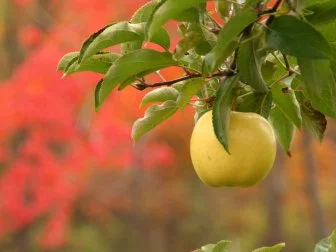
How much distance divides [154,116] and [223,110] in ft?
0.58

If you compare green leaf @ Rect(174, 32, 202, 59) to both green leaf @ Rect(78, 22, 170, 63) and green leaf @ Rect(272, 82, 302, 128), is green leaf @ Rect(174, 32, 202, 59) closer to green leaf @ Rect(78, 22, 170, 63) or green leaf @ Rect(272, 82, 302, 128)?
green leaf @ Rect(78, 22, 170, 63)

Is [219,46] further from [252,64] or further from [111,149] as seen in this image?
[111,149]

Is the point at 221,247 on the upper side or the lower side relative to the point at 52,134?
upper

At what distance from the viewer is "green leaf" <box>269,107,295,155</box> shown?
1.06 m

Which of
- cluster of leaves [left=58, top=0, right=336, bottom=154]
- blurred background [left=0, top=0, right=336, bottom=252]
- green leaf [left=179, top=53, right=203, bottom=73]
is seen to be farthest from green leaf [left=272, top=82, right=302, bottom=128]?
blurred background [left=0, top=0, right=336, bottom=252]

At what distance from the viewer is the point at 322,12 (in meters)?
Result: 0.81

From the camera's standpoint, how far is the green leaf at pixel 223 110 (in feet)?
2.65

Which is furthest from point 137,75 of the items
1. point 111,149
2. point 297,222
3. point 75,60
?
point 297,222

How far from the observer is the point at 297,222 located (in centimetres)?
1234

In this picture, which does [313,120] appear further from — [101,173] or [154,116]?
[101,173]

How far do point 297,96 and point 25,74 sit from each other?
6764 millimetres

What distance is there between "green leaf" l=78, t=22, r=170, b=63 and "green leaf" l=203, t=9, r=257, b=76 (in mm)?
110

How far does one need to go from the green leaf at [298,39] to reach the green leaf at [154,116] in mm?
245

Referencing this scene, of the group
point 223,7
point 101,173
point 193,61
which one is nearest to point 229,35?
point 223,7
